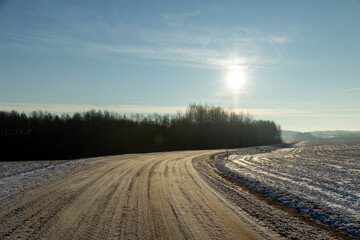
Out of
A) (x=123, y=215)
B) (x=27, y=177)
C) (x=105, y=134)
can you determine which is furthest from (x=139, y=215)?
(x=105, y=134)

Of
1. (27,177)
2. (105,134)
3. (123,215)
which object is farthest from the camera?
(105,134)

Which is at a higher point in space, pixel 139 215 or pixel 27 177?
pixel 139 215

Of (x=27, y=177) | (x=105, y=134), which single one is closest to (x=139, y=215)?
(x=27, y=177)

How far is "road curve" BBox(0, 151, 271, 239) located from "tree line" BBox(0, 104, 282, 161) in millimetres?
50714

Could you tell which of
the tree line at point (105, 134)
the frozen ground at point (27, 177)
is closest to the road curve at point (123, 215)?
the frozen ground at point (27, 177)

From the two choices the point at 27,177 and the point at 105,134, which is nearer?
the point at 27,177

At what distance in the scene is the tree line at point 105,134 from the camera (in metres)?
61.9

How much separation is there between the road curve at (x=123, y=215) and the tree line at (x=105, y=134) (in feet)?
166

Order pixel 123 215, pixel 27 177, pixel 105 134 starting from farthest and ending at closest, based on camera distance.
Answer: pixel 105 134 < pixel 27 177 < pixel 123 215

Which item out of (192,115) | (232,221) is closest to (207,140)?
(192,115)

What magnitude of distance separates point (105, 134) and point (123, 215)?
73925 millimetres

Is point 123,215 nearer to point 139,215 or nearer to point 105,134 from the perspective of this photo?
point 139,215

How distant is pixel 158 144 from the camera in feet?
237

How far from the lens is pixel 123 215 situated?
636 centimetres
